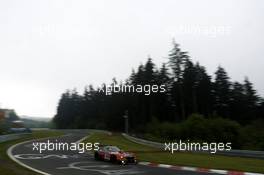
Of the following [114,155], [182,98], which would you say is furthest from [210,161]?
[182,98]

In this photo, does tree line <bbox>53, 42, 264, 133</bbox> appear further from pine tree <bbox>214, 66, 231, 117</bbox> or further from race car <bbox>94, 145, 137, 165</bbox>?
race car <bbox>94, 145, 137, 165</bbox>

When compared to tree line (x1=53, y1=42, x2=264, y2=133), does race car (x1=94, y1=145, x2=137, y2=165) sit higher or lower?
lower

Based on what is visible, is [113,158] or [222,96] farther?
[222,96]

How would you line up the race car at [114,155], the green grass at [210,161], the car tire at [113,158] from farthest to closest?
1. the car tire at [113,158]
2. the race car at [114,155]
3. the green grass at [210,161]

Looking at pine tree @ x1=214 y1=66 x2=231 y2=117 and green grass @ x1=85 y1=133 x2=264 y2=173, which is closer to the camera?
green grass @ x1=85 y1=133 x2=264 y2=173

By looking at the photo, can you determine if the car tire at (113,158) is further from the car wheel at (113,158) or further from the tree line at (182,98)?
the tree line at (182,98)

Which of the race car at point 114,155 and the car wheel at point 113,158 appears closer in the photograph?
the race car at point 114,155

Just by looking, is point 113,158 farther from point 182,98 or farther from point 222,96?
point 222,96

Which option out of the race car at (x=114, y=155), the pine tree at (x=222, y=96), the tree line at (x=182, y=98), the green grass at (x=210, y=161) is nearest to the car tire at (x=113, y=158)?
the race car at (x=114, y=155)

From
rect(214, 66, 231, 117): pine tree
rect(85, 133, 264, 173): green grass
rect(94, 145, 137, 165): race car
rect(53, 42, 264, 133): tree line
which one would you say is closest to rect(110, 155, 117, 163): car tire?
rect(94, 145, 137, 165): race car

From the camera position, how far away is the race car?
24469 mm

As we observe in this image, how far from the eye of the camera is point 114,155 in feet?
83.8

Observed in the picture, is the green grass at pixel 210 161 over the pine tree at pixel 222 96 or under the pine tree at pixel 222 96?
under

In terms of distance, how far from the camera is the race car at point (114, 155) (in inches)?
963
